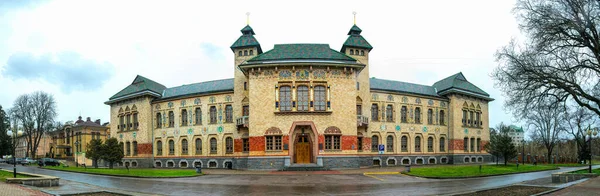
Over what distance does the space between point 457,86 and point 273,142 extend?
983 inches

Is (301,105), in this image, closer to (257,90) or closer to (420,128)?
(257,90)

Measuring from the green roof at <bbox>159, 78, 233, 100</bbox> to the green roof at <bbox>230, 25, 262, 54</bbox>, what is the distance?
15.1 ft

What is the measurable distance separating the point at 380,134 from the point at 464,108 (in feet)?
42.6

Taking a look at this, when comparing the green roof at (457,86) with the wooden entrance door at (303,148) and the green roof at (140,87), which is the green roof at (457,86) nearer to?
the wooden entrance door at (303,148)

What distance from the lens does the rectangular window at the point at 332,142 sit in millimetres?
38844

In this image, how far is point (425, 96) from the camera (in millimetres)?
49719

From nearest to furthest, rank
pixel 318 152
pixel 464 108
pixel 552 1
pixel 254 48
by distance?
1. pixel 552 1
2. pixel 318 152
3. pixel 254 48
4. pixel 464 108

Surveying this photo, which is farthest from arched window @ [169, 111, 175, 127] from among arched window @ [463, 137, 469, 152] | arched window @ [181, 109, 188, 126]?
arched window @ [463, 137, 469, 152]

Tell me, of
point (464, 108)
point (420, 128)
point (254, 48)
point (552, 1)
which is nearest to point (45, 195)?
point (552, 1)

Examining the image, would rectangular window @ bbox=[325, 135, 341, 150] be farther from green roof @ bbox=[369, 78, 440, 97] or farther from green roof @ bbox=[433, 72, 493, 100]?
green roof @ bbox=[433, 72, 493, 100]

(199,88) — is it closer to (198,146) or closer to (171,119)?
(171,119)

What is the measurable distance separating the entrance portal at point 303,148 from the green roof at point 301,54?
7.20 m

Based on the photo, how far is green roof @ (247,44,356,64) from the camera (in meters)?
38.8

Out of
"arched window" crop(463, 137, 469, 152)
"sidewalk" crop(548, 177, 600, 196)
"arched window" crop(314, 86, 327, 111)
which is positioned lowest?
"arched window" crop(463, 137, 469, 152)
